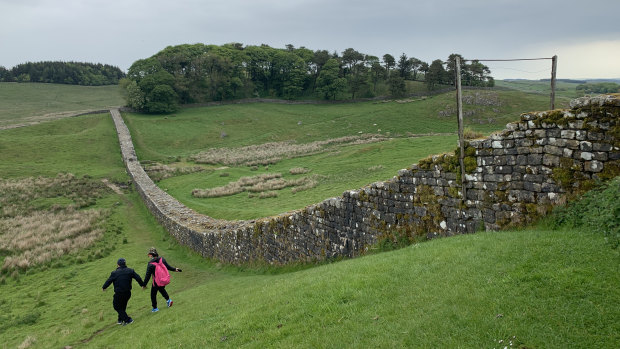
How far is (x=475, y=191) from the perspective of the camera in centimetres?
915

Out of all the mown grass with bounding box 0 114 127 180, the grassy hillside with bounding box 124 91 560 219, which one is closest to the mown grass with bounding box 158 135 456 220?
the grassy hillside with bounding box 124 91 560 219

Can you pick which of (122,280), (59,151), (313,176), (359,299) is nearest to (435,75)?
(313,176)

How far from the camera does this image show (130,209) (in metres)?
29.5

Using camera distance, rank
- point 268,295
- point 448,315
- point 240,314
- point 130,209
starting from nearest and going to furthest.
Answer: point 448,315
point 240,314
point 268,295
point 130,209

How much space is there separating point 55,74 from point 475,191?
175 m

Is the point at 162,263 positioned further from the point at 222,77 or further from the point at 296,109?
the point at 222,77

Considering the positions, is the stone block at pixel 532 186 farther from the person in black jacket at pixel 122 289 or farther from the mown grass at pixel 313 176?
the mown grass at pixel 313 176

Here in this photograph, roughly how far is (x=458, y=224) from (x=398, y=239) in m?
1.84

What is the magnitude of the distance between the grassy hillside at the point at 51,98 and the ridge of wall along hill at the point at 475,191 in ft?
328

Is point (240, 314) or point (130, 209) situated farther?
point (130, 209)

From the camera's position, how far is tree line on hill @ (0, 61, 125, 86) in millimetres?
141625

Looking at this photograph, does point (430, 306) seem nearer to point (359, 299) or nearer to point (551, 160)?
point (359, 299)

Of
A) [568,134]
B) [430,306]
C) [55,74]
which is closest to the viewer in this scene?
[430,306]

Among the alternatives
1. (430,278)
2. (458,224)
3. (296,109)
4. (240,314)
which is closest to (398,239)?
(458,224)
